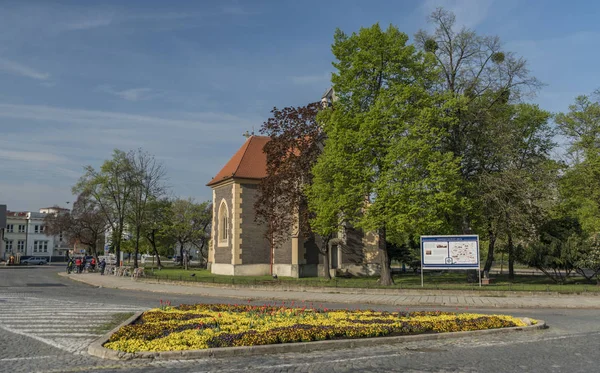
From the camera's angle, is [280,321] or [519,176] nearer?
[280,321]

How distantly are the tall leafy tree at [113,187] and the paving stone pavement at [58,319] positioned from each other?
106ft

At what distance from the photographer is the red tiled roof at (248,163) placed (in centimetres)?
4300

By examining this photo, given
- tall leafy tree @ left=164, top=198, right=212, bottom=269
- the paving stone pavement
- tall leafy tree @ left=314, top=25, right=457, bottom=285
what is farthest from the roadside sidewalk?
tall leafy tree @ left=164, top=198, right=212, bottom=269

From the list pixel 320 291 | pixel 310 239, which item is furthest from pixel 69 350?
pixel 310 239

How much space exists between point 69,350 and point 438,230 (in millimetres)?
22760

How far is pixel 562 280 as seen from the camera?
1403 inches


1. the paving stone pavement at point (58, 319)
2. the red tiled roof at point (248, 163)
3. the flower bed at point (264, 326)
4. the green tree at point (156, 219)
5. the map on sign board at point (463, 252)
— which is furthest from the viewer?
the green tree at point (156, 219)

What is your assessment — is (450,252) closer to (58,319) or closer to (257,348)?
(257,348)

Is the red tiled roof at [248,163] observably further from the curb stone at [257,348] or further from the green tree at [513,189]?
the curb stone at [257,348]

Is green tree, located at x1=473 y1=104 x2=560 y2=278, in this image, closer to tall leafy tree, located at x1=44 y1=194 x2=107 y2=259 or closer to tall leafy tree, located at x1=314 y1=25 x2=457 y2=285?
tall leafy tree, located at x1=314 y1=25 x2=457 y2=285

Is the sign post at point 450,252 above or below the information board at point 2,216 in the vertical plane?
below

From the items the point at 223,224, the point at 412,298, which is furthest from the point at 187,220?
the point at 412,298

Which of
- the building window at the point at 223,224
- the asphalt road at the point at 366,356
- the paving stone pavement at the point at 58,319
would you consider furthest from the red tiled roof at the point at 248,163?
the asphalt road at the point at 366,356

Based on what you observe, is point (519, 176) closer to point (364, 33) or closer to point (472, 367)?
point (364, 33)
